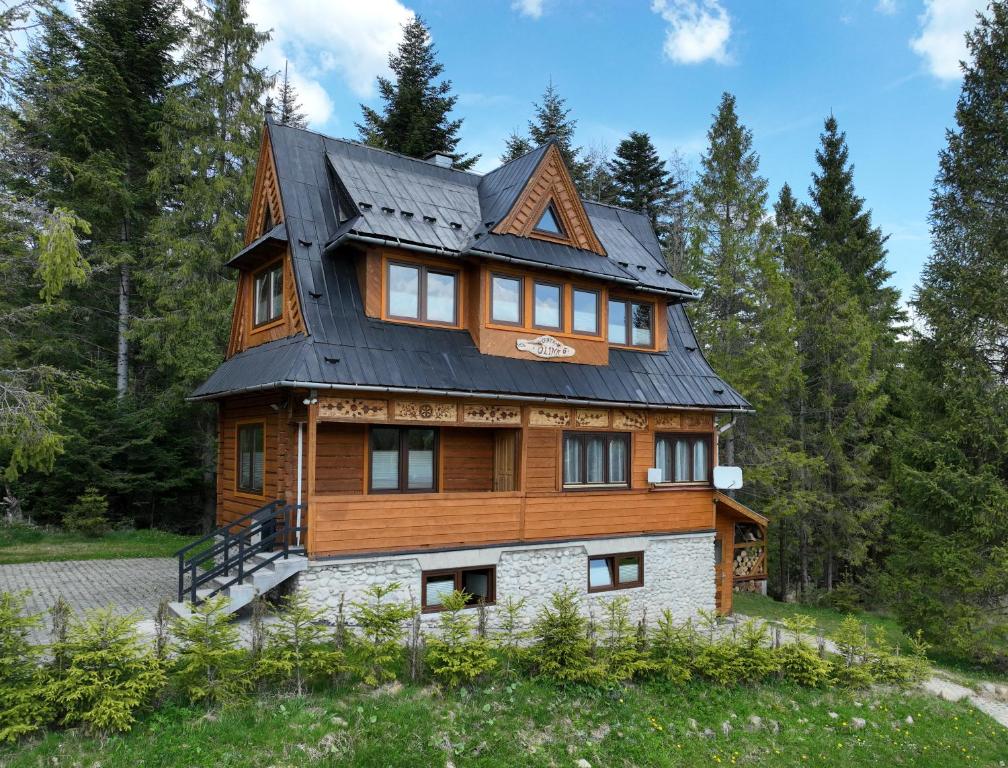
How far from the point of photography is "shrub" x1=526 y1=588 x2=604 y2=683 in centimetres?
918

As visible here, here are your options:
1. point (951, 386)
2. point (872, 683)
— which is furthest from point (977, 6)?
point (872, 683)

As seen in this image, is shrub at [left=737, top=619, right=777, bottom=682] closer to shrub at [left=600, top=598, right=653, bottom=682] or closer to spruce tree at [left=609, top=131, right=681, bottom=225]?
shrub at [left=600, top=598, right=653, bottom=682]

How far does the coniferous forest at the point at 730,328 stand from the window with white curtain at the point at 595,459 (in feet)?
21.9

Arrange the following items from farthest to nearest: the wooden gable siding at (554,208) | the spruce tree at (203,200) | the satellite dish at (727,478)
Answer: the spruce tree at (203,200) → the satellite dish at (727,478) → the wooden gable siding at (554,208)

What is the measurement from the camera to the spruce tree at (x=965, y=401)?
14.4 m

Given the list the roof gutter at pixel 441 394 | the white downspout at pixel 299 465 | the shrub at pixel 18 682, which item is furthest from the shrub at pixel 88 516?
the shrub at pixel 18 682

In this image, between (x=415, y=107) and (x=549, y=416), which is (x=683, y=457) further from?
(x=415, y=107)

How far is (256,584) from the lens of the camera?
396 inches

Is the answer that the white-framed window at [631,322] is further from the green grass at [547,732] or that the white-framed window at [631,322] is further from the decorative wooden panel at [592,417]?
the green grass at [547,732]

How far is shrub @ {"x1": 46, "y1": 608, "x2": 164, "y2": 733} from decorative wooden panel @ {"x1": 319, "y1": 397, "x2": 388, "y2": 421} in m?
4.16

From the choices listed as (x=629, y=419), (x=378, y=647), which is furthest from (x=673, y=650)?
(x=629, y=419)

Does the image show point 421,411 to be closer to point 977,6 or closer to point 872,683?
point 872,683

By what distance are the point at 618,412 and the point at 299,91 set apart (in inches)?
1036

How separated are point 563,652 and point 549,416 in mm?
4945
